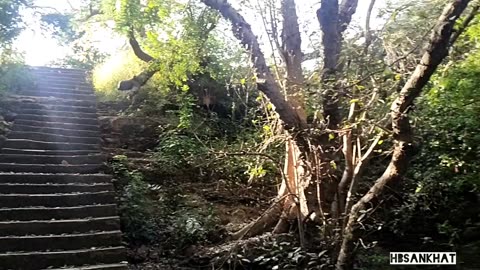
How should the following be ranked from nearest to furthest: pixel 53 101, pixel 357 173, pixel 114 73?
pixel 357 173
pixel 53 101
pixel 114 73

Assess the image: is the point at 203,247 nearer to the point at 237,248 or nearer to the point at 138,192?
the point at 237,248

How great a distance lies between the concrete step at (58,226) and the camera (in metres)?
4.14

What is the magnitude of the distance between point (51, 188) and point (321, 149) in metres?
2.97

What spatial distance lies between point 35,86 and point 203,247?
465cm

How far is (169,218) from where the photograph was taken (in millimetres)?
5348

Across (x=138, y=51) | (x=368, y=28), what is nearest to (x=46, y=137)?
(x=138, y=51)

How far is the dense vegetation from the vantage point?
12.2ft

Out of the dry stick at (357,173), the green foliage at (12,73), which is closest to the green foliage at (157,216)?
the dry stick at (357,173)

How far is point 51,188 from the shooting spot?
4.91 meters

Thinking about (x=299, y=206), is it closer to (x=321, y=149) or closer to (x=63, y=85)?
(x=321, y=149)

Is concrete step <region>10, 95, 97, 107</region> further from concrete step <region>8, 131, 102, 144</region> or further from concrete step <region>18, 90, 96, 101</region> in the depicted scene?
concrete step <region>8, 131, 102, 144</region>

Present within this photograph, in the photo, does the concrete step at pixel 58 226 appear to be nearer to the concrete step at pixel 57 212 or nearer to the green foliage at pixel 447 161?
the concrete step at pixel 57 212

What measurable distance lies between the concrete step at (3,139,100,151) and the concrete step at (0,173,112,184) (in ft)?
2.71

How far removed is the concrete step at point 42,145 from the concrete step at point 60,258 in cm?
229
